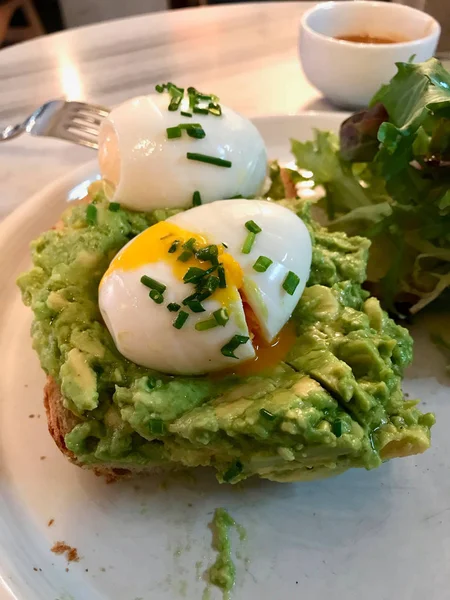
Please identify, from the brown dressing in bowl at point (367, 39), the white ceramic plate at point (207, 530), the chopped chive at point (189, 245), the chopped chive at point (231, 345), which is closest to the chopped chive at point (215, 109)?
the chopped chive at point (189, 245)

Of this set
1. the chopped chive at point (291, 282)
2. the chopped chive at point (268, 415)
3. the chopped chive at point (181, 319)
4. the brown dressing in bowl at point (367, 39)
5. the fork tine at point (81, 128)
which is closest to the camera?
the chopped chive at point (268, 415)

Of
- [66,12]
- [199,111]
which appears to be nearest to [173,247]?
[199,111]

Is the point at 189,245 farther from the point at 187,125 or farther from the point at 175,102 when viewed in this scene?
the point at 175,102

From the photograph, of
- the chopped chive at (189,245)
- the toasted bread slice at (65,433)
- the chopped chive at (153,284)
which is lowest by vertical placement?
the toasted bread slice at (65,433)

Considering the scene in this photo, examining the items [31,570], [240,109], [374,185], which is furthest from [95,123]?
[31,570]

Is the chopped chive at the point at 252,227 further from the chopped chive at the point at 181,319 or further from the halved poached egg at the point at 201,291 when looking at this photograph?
Result: the chopped chive at the point at 181,319
